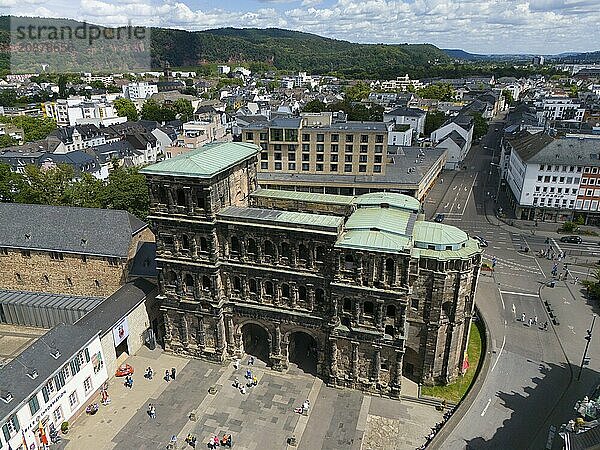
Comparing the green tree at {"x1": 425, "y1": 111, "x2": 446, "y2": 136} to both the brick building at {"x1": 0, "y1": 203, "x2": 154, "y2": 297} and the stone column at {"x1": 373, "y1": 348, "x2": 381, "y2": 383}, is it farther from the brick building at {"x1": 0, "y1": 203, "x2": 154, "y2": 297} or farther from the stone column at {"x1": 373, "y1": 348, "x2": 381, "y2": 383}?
the stone column at {"x1": 373, "y1": 348, "x2": 381, "y2": 383}

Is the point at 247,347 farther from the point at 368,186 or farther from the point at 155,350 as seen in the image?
the point at 368,186

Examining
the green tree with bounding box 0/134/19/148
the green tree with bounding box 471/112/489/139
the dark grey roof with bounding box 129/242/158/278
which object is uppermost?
the green tree with bounding box 471/112/489/139

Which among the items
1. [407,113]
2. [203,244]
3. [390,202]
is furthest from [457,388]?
[407,113]

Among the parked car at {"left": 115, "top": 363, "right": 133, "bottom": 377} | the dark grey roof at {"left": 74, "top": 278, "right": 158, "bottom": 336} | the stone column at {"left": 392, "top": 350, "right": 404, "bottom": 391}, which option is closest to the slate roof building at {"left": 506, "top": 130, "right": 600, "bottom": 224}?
the stone column at {"left": 392, "top": 350, "right": 404, "bottom": 391}

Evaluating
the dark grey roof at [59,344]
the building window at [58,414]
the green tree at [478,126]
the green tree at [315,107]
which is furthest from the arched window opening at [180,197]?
the green tree at [478,126]

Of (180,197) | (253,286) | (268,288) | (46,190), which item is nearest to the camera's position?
(180,197)

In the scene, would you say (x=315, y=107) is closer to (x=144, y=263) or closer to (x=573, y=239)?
(x=573, y=239)
